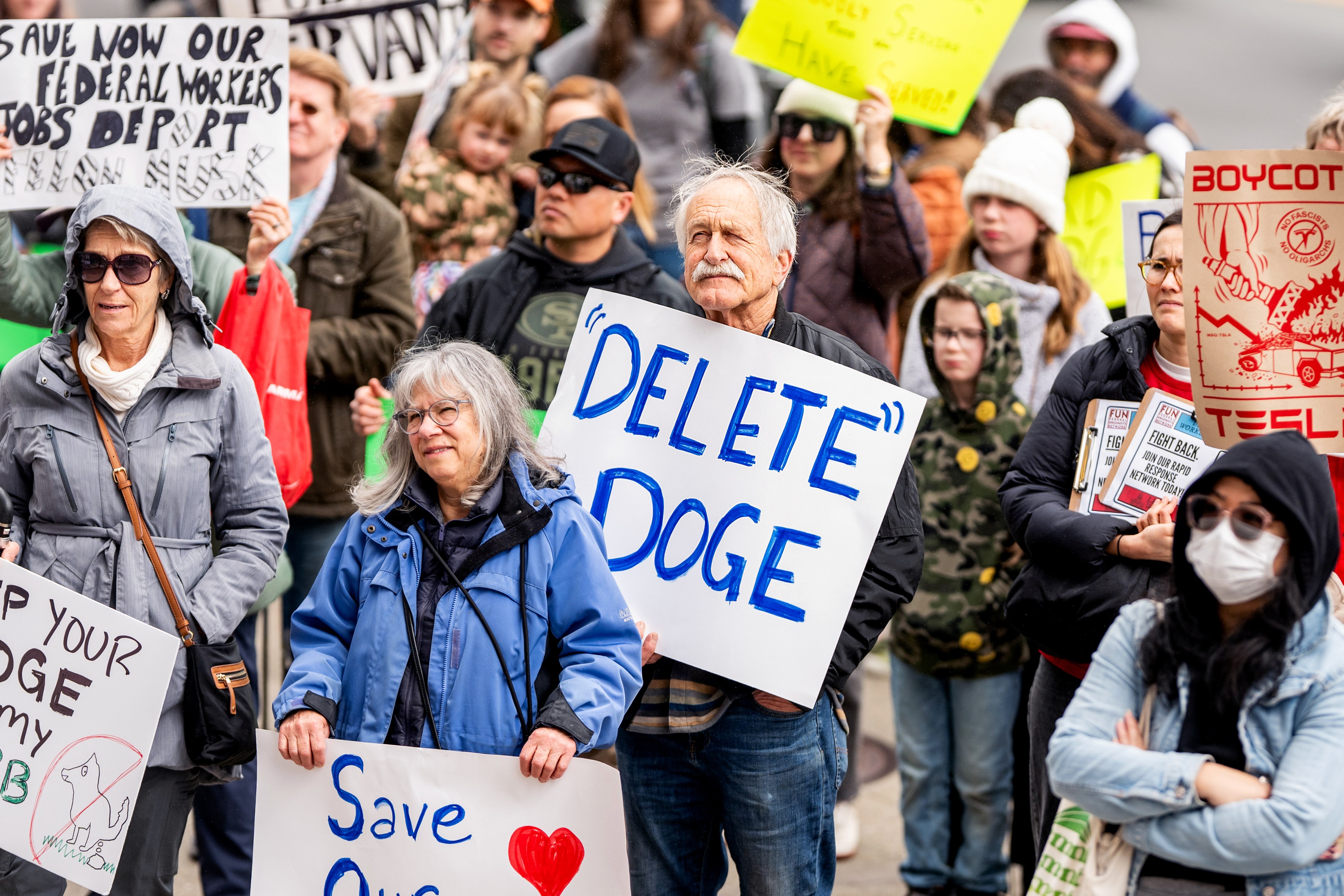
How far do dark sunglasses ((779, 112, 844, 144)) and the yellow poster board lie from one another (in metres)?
0.93

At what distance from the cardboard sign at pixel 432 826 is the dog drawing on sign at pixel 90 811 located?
391mm

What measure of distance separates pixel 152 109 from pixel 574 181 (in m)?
1.27

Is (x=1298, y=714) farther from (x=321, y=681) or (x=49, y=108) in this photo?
(x=49, y=108)

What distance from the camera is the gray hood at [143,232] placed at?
11.1 feet

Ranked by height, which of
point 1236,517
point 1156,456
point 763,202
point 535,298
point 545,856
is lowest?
point 545,856

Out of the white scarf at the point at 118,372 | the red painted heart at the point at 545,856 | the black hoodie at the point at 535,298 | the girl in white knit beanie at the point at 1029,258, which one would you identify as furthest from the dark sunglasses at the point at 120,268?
the girl in white knit beanie at the point at 1029,258

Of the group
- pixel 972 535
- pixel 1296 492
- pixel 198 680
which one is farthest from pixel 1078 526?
pixel 198 680

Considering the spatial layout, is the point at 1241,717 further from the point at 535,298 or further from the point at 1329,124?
the point at 535,298

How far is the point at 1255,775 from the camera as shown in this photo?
265cm

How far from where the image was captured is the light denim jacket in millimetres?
2578

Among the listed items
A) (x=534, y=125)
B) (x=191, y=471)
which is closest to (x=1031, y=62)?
(x=534, y=125)

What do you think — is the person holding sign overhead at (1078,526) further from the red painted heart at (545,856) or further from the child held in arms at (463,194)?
the child held in arms at (463,194)

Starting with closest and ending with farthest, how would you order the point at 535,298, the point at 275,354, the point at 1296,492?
1. the point at 1296,492
2. the point at 275,354
3. the point at 535,298

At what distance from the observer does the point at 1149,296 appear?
3682 mm
